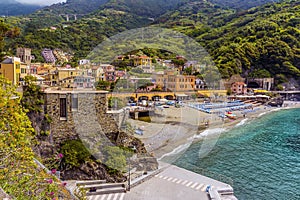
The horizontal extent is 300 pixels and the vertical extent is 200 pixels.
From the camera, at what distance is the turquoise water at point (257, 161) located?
837 cm

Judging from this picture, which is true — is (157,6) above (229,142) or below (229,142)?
above

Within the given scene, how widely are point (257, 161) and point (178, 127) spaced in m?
5.86

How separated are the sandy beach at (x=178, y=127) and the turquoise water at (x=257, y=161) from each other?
81cm

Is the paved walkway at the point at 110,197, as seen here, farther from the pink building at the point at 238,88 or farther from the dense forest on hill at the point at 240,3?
the dense forest on hill at the point at 240,3

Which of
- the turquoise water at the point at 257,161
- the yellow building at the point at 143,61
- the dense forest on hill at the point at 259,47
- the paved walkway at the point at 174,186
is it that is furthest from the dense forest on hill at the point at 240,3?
the paved walkway at the point at 174,186

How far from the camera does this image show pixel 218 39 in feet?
142

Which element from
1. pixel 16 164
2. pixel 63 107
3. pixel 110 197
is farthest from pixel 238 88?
pixel 16 164

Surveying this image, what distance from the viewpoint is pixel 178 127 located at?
16.3m

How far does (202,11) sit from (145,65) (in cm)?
5788

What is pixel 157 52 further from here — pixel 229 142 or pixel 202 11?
pixel 202 11

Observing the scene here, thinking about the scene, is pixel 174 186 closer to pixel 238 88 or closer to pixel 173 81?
pixel 173 81

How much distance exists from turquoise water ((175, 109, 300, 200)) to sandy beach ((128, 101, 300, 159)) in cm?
81

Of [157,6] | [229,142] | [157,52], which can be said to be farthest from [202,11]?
[229,142]

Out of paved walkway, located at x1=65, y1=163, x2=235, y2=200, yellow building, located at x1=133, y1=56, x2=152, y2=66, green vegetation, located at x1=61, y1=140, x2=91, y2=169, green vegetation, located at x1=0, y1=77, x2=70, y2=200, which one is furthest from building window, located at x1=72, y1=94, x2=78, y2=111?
yellow building, located at x1=133, y1=56, x2=152, y2=66
